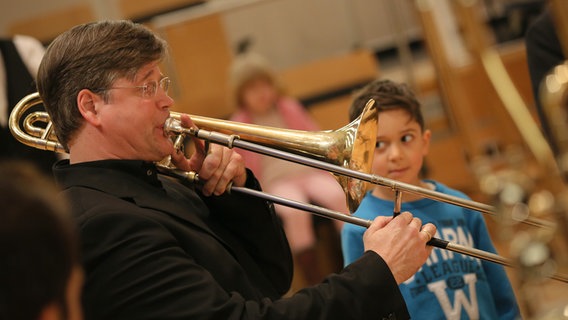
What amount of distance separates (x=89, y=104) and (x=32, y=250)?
32.3 inches

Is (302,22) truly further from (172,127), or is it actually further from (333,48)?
(172,127)

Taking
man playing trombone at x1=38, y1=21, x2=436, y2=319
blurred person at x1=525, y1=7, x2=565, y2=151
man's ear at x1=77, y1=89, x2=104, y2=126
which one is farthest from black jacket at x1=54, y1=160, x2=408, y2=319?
blurred person at x1=525, y1=7, x2=565, y2=151

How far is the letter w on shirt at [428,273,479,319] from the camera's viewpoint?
1955 millimetres

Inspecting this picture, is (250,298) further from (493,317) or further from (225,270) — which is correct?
(493,317)

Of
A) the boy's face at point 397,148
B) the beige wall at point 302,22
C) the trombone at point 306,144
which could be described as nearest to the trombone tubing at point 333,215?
the trombone at point 306,144

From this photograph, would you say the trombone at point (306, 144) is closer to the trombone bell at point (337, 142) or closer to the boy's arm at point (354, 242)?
the trombone bell at point (337, 142)

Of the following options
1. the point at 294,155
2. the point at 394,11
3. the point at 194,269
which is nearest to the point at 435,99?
the point at 394,11

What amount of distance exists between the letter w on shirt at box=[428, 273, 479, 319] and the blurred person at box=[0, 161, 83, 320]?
116 centimetres

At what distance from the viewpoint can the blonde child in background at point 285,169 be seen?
13.0 feet

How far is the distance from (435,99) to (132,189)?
3758 mm

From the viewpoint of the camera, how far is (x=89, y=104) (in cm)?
180

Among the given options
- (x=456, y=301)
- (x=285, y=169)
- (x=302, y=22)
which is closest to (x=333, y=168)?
(x=456, y=301)

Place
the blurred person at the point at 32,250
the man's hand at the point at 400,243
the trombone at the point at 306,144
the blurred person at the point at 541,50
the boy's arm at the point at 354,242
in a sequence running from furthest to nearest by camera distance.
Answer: the blurred person at the point at 541,50 → the boy's arm at the point at 354,242 → the trombone at the point at 306,144 → the man's hand at the point at 400,243 → the blurred person at the point at 32,250

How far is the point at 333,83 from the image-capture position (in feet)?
16.1
